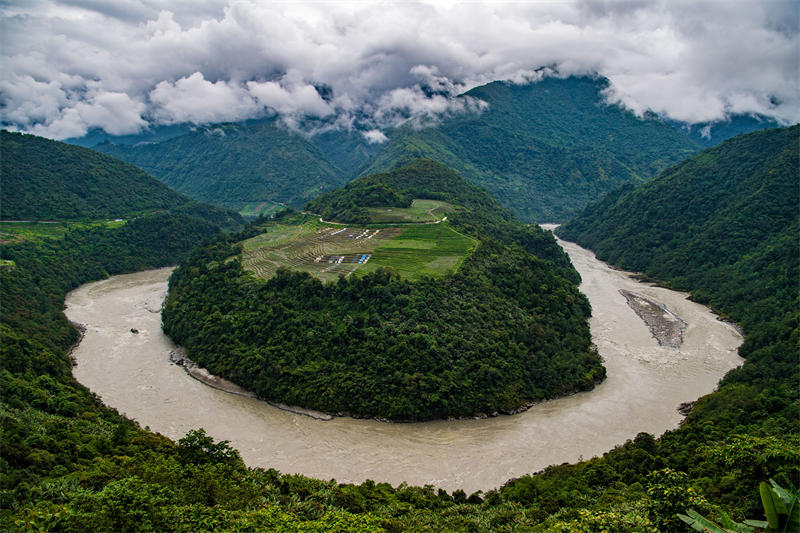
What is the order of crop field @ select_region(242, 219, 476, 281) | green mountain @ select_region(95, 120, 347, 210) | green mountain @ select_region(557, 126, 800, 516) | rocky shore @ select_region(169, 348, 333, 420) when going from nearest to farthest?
1. green mountain @ select_region(557, 126, 800, 516)
2. rocky shore @ select_region(169, 348, 333, 420)
3. crop field @ select_region(242, 219, 476, 281)
4. green mountain @ select_region(95, 120, 347, 210)

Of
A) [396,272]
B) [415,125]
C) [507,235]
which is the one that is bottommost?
[396,272]

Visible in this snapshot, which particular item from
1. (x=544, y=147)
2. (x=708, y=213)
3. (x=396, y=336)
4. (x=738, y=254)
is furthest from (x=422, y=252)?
(x=544, y=147)

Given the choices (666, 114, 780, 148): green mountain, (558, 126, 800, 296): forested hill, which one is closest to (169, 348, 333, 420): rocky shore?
(558, 126, 800, 296): forested hill

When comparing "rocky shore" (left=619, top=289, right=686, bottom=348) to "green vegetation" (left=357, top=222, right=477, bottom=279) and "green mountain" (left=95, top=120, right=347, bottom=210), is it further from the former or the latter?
"green mountain" (left=95, top=120, right=347, bottom=210)

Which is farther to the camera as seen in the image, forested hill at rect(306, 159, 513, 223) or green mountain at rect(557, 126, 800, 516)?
forested hill at rect(306, 159, 513, 223)

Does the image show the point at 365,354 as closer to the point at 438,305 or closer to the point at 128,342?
the point at 438,305

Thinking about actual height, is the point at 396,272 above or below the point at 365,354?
above

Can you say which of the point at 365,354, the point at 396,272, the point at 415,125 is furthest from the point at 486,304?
the point at 415,125
